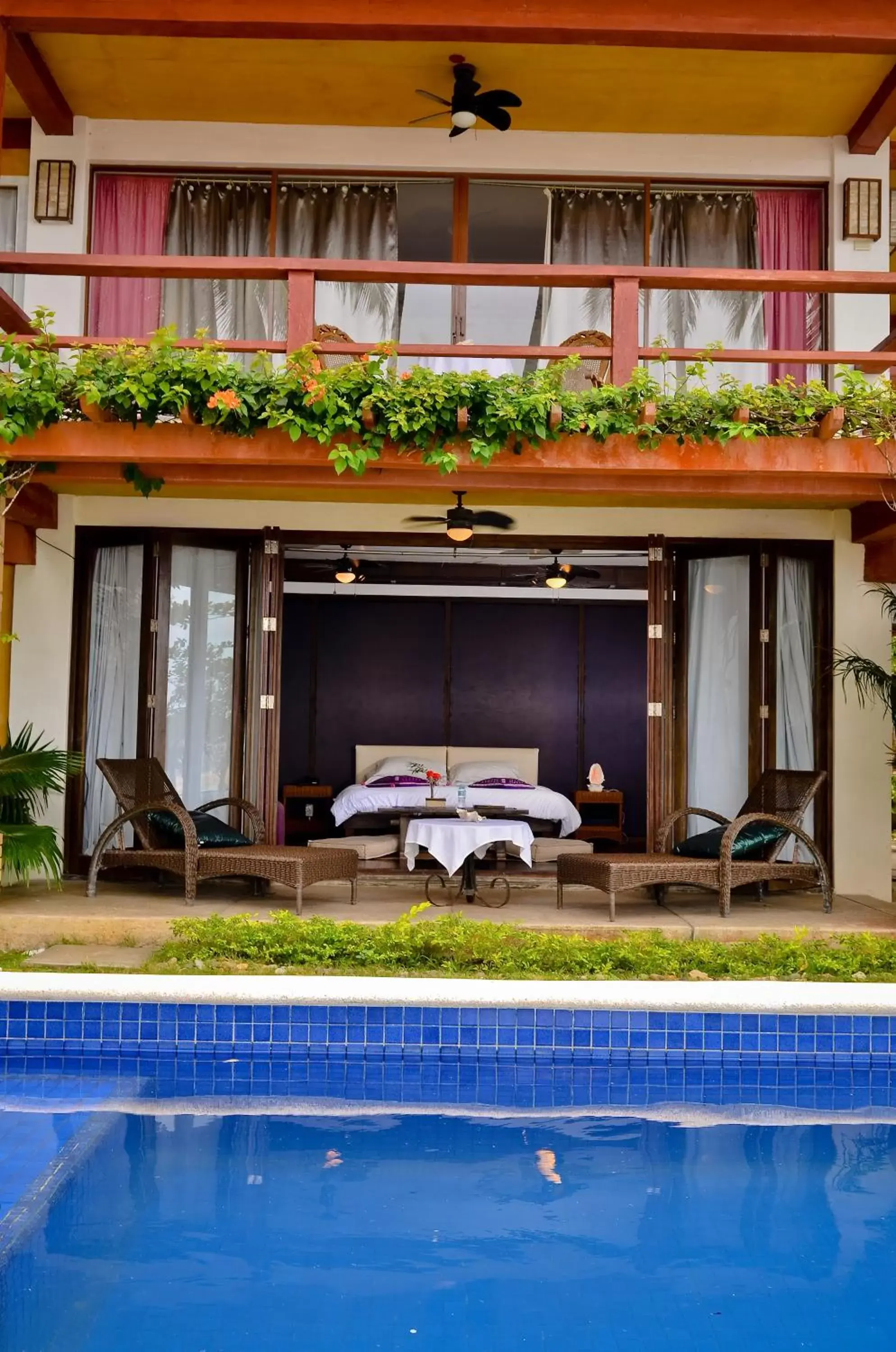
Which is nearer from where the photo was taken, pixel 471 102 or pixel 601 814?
pixel 471 102

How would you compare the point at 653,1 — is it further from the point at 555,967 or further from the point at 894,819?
the point at 894,819

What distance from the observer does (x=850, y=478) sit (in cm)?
657

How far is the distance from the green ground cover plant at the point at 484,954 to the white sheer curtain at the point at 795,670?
2.40 m

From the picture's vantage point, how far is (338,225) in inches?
326

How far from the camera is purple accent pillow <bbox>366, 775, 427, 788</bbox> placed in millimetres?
10750

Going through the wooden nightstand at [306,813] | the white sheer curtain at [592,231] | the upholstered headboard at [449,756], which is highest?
the white sheer curtain at [592,231]

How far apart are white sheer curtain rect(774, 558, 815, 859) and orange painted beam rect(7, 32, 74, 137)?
561 centimetres

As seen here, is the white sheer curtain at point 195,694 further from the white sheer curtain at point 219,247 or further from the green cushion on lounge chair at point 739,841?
the green cushion on lounge chair at point 739,841

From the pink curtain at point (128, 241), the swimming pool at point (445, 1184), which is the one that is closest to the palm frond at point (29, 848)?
the swimming pool at point (445, 1184)

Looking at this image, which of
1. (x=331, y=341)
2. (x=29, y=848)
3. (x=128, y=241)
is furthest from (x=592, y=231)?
(x=29, y=848)

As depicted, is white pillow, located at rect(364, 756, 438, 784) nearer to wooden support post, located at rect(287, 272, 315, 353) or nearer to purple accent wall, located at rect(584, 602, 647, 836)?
purple accent wall, located at rect(584, 602, 647, 836)

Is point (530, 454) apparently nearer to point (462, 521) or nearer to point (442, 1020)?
point (462, 521)

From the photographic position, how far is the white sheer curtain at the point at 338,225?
8.22 m

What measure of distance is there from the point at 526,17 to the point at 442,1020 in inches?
201
